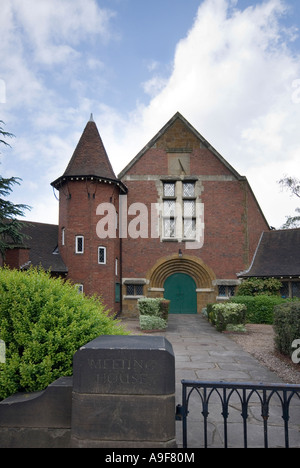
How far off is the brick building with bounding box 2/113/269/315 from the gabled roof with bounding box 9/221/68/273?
19 cm

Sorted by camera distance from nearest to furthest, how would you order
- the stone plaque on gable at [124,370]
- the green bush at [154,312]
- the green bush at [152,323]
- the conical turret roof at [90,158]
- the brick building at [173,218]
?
the stone plaque on gable at [124,370], the green bush at [152,323], the green bush at [154,312], the conical turret roof at [90,158], the brick building at [173,218]

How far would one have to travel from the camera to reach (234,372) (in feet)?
23.8

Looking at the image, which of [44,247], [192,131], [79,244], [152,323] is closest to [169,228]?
[79,244]

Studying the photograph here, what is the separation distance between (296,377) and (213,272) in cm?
A: 1409

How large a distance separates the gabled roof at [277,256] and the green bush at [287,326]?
10.8m

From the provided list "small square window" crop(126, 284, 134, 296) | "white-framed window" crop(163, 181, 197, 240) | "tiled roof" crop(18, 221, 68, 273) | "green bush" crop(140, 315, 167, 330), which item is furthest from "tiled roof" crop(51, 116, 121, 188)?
"green bush" crop(140, 315, 167, 330)

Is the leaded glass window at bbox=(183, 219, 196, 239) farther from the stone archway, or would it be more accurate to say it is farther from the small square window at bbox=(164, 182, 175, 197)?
the small square window at bbox=(164, 182, 175, 197)

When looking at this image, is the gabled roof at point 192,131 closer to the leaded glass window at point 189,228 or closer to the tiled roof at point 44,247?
the leaded glass window at point 189,228

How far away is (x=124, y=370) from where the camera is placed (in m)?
3.22

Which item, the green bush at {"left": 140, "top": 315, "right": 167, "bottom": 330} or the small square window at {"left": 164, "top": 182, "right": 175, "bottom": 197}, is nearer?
the green bush at {"left": 140, "top": 315, "right": 167, "bottom": 330}

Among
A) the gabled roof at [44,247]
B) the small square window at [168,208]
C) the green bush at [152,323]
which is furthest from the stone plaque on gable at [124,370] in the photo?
the small square window at [168,208]

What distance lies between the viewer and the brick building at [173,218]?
815 inches

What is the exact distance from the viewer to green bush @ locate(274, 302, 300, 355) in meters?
8.03
